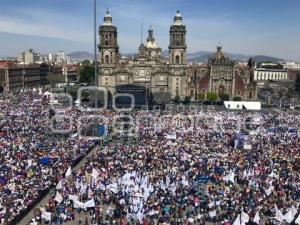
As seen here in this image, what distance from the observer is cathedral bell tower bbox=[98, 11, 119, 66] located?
8444cm

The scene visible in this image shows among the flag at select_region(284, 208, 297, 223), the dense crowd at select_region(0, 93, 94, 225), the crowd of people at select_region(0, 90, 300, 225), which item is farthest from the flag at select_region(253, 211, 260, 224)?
the dense crowd at select_region(0, 93, 94, 225)

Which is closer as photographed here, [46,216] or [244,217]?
[244,217]

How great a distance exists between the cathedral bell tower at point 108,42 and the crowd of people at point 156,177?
4306cm

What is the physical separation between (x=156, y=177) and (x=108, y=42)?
200ft

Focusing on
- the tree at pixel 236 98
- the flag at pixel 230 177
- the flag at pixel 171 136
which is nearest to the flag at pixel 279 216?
the flag at pixel 230 177

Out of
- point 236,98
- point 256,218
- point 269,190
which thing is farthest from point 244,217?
point 236,98

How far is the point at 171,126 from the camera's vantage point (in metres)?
47.5

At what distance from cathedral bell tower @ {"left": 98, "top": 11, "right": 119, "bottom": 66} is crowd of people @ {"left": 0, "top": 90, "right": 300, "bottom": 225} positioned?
4306 centimetres

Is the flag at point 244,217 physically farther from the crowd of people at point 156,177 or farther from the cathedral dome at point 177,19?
the cathedral dome at point 177,19

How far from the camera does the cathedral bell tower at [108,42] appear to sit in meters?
84.4

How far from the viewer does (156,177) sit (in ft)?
88.5

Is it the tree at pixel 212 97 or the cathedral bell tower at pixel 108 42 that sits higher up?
the cathedral bell tower at pixel 108 42

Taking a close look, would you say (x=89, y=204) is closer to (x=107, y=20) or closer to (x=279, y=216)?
(x=279, y=216)

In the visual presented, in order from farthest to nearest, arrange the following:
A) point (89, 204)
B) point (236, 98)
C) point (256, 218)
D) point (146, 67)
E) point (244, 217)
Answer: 1. point (236, 98)
2. point (146, 67)
3. point (89, 204)
4. point (256, 218)
5. point (244, 217)
